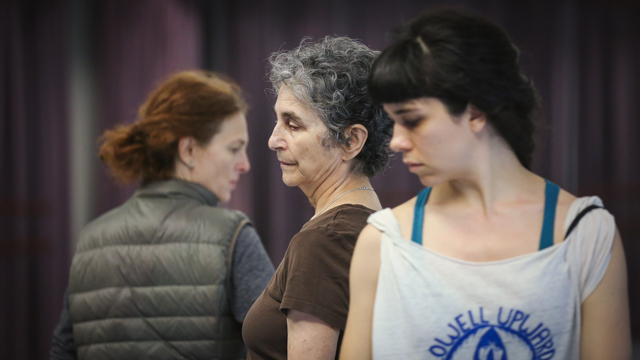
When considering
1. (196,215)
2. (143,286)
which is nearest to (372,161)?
(196,215)

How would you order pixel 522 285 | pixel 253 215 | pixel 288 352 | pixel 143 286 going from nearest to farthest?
pixel 522 285
pixel 288 352
pixel 143 286
pixel 253 215

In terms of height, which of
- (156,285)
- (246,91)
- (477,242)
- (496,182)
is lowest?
Answer: (156,285)

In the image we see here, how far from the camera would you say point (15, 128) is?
291 centimetres

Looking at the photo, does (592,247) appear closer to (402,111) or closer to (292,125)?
(402,111)

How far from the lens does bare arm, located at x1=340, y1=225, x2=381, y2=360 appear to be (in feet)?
3.42

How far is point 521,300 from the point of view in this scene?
99 cm

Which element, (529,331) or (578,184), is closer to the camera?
(529,331)

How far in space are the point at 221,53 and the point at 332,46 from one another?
2.65 metres

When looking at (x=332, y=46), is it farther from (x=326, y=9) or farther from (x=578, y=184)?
(x=578, y=184)

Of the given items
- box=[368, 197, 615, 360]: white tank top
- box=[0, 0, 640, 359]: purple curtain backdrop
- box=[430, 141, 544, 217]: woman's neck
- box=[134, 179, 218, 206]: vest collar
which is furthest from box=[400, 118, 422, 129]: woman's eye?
box=[0, 0, 640, 359]: purple curtain backdrop

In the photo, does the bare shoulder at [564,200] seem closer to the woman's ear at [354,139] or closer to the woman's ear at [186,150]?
the woman's ear at [354,139]

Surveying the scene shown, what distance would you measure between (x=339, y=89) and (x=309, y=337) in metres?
0.58

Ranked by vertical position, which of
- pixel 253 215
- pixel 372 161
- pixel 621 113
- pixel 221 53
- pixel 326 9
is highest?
pixel 326 9

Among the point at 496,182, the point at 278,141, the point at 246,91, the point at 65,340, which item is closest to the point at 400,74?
the point at 496,182
